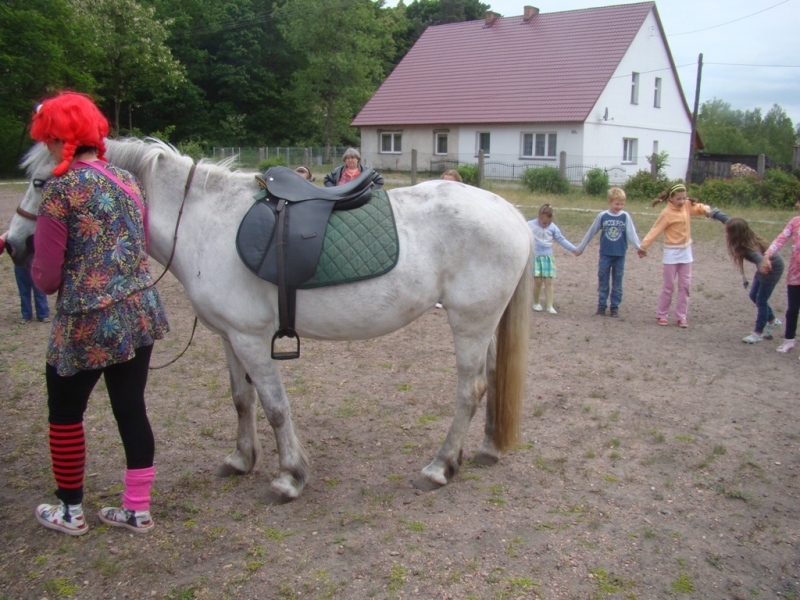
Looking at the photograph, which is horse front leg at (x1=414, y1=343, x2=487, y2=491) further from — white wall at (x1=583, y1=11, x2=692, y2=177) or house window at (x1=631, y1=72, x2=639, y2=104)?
house window at (x1=631, y1=72, x2=639, y2=104)

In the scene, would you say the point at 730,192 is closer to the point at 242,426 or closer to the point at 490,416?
the point at 490,416

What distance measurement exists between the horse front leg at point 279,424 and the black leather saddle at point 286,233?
96 mm

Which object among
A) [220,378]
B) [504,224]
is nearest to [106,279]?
[504,224]

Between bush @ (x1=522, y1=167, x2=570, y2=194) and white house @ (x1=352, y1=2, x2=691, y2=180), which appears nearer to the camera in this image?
bush @ (x1=522, y1=167, x2=570, y2=194)

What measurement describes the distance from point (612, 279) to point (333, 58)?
3549 centimetres

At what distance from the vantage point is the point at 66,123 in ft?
8.50

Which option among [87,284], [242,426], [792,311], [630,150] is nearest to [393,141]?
[630,150]

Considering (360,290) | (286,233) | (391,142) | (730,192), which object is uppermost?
(391,142)

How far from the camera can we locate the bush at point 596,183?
21.2 meters

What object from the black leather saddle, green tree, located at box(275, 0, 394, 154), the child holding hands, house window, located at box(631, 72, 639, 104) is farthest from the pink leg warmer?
green tree, located at box(275, 0, 394, 154)

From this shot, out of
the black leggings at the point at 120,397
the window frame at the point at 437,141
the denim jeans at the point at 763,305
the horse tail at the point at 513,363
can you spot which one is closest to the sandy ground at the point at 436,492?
the horse tail at the point at 513,363

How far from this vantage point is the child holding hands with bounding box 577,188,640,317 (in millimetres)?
7664

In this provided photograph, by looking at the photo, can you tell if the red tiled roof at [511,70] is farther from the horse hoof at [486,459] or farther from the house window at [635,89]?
the horse hoof at [486,459]

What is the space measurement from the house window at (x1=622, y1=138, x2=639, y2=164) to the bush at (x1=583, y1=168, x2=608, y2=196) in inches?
355
